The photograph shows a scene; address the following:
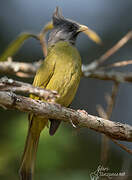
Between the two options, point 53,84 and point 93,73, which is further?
point 93,73

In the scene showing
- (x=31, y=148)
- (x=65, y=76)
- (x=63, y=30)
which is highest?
(x=63, y=30)

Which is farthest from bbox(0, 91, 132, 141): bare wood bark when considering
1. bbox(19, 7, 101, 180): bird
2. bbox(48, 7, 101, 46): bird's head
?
bbox(48, 7, 101, 46): bird's head

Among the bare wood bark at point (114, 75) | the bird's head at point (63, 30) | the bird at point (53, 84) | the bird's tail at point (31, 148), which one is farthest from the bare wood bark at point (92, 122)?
the bird's head at point (63, 30)

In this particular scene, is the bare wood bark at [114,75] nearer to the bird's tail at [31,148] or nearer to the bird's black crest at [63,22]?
the bird's black crest at [63,22]

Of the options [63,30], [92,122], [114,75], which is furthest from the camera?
[63,30]

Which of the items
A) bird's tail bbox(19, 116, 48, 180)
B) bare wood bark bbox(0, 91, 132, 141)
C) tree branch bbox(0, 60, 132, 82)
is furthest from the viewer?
tree branch bbox(0, 60, 132, 82)

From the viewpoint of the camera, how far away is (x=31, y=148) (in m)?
3.62

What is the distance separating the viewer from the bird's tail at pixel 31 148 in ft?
11.6

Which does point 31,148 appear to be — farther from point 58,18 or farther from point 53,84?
point 58,18

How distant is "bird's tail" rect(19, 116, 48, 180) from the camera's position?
353 centimetres

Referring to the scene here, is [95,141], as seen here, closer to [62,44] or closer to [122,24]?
[62,44]

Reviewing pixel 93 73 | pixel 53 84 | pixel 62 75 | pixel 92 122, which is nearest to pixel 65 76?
pixel 62 75

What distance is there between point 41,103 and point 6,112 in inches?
111

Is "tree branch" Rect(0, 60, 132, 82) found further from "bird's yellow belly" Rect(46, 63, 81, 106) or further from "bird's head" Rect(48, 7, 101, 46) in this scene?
"bird's yellow belly" Rect(46, 63, 81, 106)
